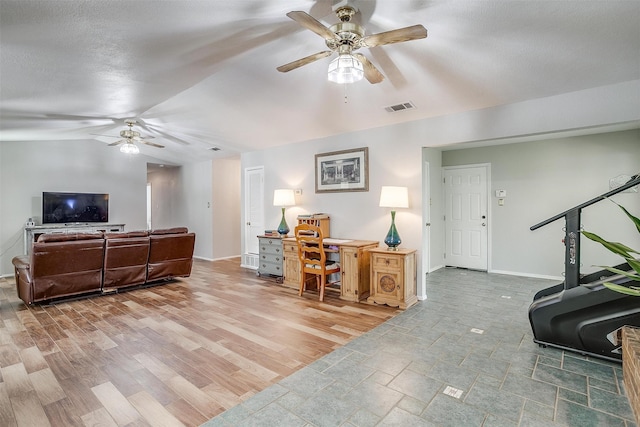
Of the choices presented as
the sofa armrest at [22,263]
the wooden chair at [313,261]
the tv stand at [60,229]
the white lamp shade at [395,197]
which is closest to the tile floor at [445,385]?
the wooden chair at [313,261]

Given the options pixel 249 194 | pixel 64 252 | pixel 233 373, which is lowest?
pixel 233 373

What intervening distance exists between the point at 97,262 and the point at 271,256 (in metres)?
2.61

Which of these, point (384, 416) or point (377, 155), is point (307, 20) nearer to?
point (384, 416)

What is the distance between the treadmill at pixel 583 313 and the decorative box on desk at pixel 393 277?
1419 millimetres

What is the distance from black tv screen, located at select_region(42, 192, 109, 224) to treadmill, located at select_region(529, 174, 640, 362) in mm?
8277

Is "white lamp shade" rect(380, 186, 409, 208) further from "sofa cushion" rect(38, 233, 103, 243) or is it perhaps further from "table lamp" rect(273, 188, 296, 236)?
"sofa cushion" rect(38, 233, 103, 243)

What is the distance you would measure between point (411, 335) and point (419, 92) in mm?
2694

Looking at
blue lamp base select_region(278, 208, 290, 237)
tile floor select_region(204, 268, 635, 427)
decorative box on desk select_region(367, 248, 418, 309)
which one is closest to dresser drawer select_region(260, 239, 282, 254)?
blue lamp base select_region(278, 208, 290, 237)

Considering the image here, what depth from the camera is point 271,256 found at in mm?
5641

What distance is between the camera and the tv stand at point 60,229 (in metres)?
6.08

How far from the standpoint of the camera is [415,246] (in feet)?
14.2

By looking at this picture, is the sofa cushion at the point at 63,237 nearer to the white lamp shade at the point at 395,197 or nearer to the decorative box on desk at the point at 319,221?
the decorative box on desk at the point at 319,221

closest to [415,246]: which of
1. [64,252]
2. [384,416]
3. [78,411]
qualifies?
[384,416]

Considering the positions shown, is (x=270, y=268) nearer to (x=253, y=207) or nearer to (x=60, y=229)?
(x=253, y=207)
